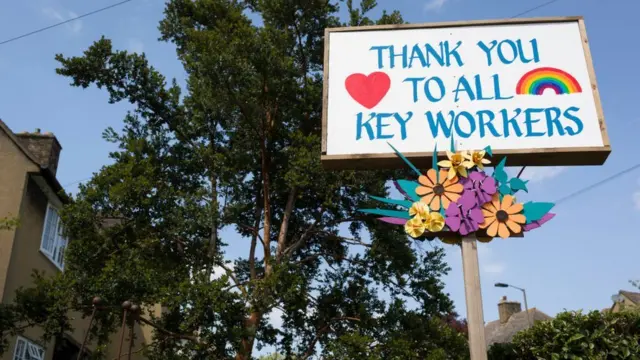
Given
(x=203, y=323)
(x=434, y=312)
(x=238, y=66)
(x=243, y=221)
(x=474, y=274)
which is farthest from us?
(x=243, y=221)

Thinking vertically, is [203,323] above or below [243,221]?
below

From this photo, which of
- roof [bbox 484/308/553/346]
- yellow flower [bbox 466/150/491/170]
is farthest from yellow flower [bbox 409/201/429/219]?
roof [bbox 484/308/553/346]

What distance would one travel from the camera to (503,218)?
6.86 m

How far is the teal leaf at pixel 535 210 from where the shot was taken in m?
6.87

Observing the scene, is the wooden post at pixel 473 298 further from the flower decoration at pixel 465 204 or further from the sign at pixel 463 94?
the sign at pixel 463 94

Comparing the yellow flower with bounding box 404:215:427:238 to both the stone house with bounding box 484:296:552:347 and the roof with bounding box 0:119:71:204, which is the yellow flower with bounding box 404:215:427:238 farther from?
the stone house with bounding box 484:296:552:347

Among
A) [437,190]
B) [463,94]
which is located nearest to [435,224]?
[437,190]

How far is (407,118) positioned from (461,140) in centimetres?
68

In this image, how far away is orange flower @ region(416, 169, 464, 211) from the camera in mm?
7019

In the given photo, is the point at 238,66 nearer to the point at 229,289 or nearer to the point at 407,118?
the point at 229,289

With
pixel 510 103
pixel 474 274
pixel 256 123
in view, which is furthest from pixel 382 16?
pixel 474 274

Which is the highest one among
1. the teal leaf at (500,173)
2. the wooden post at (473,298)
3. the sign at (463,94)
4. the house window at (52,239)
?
the house window at (52,239)

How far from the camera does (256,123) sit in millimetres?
15711

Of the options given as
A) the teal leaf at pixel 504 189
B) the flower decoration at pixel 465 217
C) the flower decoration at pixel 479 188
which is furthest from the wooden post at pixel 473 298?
the teal leaf at pixel 504 189
